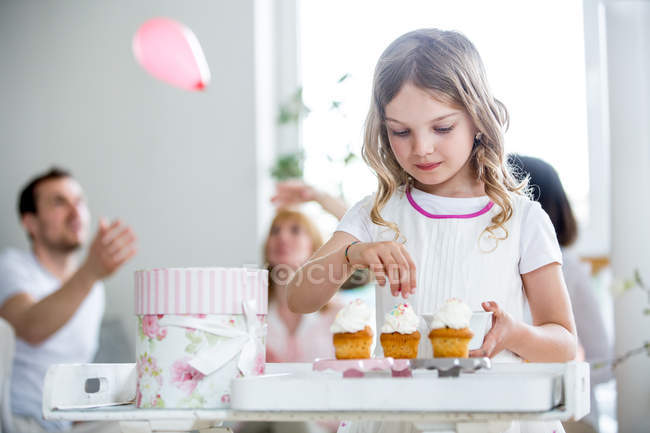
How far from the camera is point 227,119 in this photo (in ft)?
10.9

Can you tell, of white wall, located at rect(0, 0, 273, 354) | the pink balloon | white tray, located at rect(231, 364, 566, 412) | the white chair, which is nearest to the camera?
white tray, located at rect(231, 364, 566, 412)

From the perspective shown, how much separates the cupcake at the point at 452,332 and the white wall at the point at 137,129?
2.40m

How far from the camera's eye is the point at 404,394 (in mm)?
753

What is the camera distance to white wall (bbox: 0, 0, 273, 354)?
131 inches

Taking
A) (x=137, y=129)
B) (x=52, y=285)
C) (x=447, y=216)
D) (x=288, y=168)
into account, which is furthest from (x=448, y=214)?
(x=137, y=129)

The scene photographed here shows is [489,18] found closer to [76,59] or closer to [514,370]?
[76,59]

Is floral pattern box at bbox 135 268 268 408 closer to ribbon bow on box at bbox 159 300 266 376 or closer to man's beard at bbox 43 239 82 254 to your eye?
ribbon bow on box at bbox 159 300 266 376

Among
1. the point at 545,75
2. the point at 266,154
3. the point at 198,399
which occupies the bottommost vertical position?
the point at 198,399

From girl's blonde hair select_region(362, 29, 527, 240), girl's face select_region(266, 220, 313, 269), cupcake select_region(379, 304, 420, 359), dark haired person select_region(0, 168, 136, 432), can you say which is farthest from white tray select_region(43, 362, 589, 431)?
girl's face select_region(266, 220, 313, 269)

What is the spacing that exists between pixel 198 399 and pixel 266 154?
2.53m

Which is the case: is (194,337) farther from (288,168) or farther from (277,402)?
(288,168)

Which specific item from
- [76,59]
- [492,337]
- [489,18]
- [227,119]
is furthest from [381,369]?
[76,59]

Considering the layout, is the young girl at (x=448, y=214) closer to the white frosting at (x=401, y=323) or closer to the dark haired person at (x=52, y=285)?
the white frosting at (x=401, y=323)

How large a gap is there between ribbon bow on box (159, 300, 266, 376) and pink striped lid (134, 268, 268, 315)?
0.01 m
